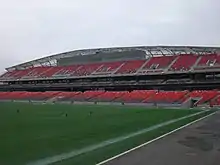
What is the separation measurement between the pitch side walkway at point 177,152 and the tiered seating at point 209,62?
50593 millimetres

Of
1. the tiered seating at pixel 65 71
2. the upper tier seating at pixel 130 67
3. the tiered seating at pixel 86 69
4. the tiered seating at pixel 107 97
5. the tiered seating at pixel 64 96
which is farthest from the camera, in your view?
the tiered seating at pixel 65 71

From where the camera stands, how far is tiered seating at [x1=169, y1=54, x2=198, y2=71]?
67562mm

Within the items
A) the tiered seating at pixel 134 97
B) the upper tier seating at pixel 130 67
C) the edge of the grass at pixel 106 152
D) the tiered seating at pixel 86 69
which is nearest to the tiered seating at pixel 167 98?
the tiered seating at pixel 134 97

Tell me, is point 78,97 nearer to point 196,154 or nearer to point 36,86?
point 36,86

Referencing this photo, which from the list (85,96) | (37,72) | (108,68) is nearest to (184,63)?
(108,68)

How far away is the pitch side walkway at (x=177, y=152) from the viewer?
1011cm

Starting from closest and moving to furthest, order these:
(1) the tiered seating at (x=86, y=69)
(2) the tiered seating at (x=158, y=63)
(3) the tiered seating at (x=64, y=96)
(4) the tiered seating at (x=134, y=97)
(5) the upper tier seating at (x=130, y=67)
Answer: (4) the tiered seating at (x=134, y=97) → (3) the tiered seating at (x=64, y=96) → (5) the upper tier seating at (x=130, y=67) → (2) the tiered seating at (x=158, y=63) → (1) the tiered seating at (x=86, y=69)

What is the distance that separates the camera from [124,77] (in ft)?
241

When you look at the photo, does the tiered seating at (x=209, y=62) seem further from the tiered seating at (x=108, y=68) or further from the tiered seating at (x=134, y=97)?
the tiered seating at (x=108, y=68)

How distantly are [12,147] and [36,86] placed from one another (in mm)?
73238

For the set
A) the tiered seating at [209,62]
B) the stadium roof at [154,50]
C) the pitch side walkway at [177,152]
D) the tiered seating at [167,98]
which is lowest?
the tiered seating at [167,98]

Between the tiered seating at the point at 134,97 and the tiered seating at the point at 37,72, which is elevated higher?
the tiered seating at the point at 37,72

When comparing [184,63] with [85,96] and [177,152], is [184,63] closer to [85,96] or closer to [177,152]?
[85,96]

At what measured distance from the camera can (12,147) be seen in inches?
507
